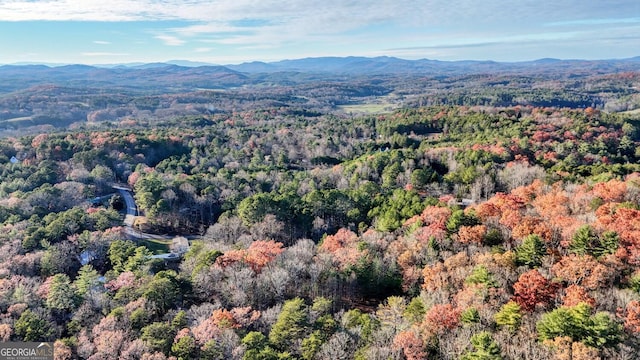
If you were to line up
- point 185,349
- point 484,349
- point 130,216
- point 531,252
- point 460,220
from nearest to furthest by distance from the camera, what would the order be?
1. point 484,349
2. point 185,349
3. point 531,252
4. point 460,220
5. point 130,216

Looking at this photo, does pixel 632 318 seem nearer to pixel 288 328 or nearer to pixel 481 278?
pixel 481 278

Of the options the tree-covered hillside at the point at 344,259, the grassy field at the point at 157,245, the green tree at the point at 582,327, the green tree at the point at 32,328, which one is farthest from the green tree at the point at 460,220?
the grassy field at the point at 157,245

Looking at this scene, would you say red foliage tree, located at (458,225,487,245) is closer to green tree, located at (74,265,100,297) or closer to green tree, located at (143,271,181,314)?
green tree, located at (143,271,181,314)

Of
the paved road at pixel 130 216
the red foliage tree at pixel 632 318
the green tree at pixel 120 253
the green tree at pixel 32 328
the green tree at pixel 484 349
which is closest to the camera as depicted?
the green tree at pixel 484 349

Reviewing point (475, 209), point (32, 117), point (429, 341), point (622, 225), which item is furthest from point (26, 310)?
point (32, 117)

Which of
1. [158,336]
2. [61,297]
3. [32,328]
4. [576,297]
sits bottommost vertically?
[32,328]

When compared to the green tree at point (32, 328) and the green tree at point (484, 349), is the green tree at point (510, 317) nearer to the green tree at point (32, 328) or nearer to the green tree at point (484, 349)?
the green tree at point (484, 349)

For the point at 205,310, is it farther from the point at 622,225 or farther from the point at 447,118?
the point at 447,118

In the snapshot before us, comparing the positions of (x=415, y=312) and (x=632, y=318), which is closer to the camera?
(x=632, y=318)

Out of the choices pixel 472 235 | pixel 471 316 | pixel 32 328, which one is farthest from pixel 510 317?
pixel 32 328

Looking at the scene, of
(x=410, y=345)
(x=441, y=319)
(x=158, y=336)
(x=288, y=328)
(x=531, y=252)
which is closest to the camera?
(x=410, y=345)
